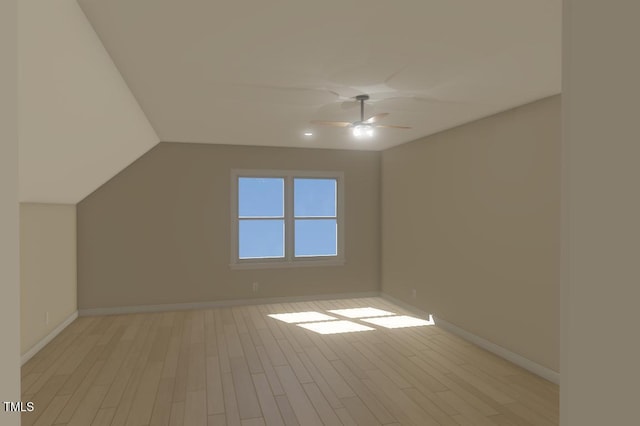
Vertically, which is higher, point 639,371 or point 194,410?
point 639,371

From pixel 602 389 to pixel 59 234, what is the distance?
565cm

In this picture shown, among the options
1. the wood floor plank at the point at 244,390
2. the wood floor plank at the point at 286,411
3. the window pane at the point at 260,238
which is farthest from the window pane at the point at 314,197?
the wood floor plank at the point at 286,411

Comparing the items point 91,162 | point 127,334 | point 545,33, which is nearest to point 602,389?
point 545,33

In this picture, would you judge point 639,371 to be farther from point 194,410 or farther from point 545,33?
point 194,410

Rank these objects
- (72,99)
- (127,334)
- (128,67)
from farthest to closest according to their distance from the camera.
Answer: (127,334) → (128,67) → (72,99)

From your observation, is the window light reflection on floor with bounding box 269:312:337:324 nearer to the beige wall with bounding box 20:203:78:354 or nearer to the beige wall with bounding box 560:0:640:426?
the beige wall with bounding box 20:203:78:354

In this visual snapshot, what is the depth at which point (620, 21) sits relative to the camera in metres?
0.54

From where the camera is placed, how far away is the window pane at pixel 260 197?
20.6ft

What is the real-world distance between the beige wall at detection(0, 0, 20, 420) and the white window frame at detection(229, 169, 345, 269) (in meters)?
5.43

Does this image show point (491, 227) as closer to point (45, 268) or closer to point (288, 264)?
point (288, 264)

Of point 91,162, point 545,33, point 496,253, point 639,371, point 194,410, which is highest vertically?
point 545,33

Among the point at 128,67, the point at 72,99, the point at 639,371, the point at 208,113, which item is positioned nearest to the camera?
the point at 639,371

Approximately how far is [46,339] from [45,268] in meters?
0.81

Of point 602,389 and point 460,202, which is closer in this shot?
point 602,389
